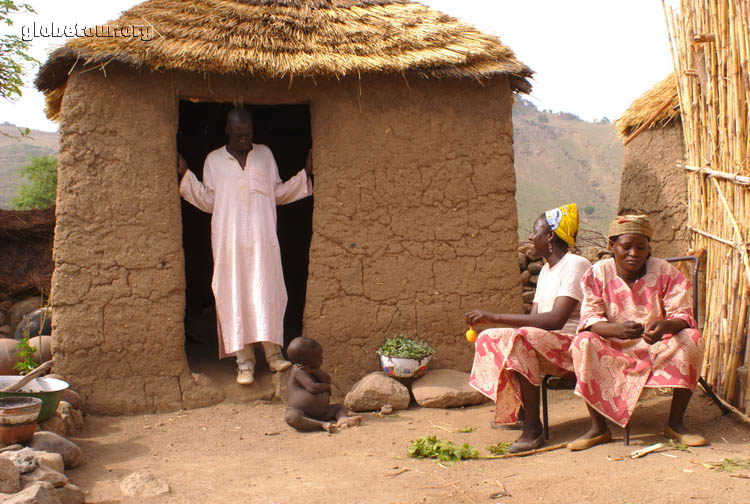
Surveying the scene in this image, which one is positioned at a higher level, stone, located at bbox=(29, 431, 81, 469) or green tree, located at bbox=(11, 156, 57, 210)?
green tree, located at bbox=(11, 156, 57, 210)

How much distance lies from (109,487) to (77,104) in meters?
2.70

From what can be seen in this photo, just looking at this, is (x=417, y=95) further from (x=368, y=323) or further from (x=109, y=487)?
(x=109, y=487)

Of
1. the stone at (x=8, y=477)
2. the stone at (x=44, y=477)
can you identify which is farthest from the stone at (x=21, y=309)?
the stone at (x=8, y=477)

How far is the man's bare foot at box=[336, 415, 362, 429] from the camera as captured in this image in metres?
4.46

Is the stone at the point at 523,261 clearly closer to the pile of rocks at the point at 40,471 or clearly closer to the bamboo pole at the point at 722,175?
the bamboo pole at the point at 722,175

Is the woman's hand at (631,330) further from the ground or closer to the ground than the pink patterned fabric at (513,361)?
further from the ground

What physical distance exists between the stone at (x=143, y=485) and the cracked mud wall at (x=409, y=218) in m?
1.84

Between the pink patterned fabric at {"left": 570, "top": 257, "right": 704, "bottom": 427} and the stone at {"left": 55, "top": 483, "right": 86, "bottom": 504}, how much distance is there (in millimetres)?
2442

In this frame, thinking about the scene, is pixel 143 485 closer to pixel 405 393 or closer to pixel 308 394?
pixel 308 394

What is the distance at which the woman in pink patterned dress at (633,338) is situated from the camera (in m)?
3.52

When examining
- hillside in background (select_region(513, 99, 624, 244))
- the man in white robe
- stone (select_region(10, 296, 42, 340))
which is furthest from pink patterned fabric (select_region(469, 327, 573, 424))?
hillside in background (select_region(513, 99, 624, 244))

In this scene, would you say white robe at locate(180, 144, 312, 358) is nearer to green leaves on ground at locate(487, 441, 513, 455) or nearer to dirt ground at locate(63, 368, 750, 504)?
dirt ground at locate(63, 368, 750, 504)

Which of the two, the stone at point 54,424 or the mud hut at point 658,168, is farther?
the mud hut at point 658,168

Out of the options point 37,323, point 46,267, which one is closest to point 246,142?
point 37,323
